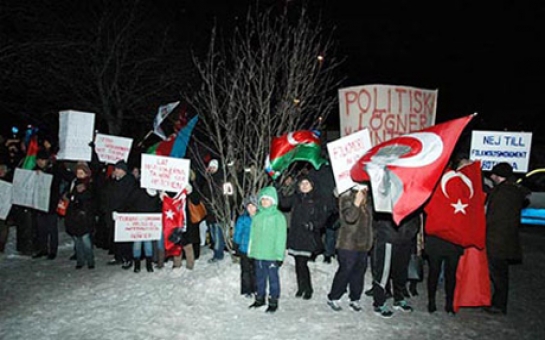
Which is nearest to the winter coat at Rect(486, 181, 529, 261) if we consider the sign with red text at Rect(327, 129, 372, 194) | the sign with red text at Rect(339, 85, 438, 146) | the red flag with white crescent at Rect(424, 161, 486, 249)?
the red flag with white crescent at Rect(424, 161, 486, 249)

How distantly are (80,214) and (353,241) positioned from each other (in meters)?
4.84

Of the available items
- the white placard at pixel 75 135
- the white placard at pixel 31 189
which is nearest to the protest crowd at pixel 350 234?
the white placard at pixel 75 135

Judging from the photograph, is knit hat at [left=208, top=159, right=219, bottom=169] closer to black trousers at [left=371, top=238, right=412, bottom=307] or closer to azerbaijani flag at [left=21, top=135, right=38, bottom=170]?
black trousers at [left=371, top=238, right=412, bottom=307]

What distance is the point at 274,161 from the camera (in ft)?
25.2

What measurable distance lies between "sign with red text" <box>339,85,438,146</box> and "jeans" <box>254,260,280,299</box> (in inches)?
95.5

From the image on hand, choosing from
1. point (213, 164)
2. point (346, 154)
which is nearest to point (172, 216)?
point (213, 164)

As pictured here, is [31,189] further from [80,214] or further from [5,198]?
[80,214]

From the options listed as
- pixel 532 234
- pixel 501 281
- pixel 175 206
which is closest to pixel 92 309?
pixel 175 206

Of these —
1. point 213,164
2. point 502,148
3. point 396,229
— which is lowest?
point 396,229

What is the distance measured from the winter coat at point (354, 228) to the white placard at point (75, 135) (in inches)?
208

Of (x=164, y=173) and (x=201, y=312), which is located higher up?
(x=164, y=173)

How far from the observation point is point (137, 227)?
8.36 meters

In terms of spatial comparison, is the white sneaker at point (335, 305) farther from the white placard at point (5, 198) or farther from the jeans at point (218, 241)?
the white placard at point (5, 198)

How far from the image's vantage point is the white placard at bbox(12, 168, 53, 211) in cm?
950
